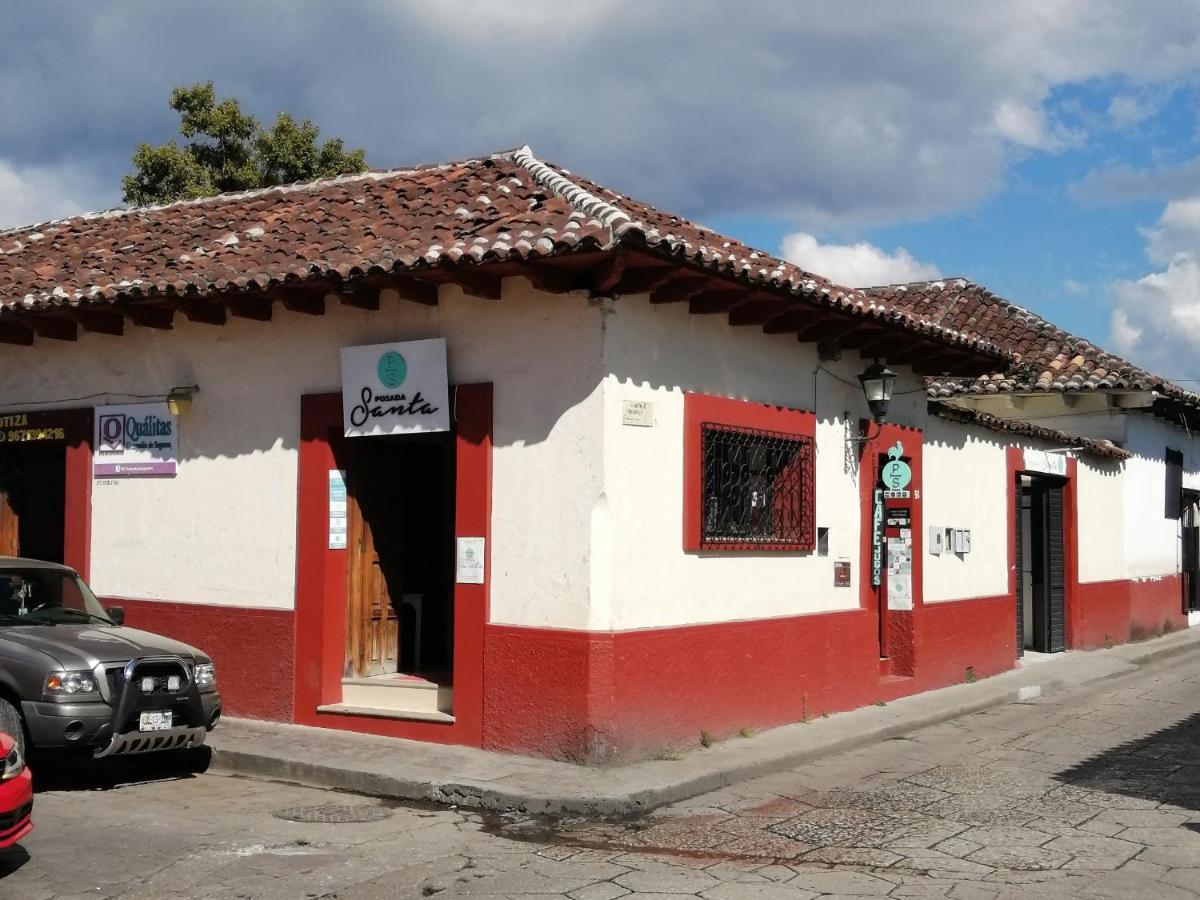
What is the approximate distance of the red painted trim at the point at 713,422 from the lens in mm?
10305

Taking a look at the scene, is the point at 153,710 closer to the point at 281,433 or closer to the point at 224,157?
the point at 281,433

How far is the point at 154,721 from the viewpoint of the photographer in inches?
344

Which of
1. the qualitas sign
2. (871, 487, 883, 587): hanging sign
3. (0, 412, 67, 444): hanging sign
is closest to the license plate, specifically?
the qualitas sign

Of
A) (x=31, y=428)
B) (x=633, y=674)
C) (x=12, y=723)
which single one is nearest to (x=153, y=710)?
(x=12, y=723)

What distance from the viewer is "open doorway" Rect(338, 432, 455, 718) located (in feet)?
36.4

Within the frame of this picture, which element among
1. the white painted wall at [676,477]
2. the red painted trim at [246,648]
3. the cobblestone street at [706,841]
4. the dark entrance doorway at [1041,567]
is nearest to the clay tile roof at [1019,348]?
the dark entrance doorway at [1041,567]

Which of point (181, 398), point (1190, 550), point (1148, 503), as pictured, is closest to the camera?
point (181, 398)

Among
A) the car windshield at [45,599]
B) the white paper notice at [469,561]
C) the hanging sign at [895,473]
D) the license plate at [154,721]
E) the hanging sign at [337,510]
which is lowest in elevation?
the license plate at [154,721]

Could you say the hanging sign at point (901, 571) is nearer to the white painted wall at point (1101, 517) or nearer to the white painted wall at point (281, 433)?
the white painted wall at point (1101, 517)

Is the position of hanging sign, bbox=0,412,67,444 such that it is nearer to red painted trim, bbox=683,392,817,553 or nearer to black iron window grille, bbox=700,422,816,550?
red painted trim, bbox=683,392,817,553

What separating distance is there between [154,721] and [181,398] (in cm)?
401

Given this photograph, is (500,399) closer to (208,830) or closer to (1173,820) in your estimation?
(208,830)

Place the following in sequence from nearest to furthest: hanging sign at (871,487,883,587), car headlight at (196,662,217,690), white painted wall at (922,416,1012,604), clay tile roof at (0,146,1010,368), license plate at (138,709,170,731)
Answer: license plate at (138,709,170,731) < car headlight at (196,662,217,690) < clay tile roof at (0,146,1010,368) < hanging sign at (871,487,883,587) < white painted wall at (922,416,1012,604)

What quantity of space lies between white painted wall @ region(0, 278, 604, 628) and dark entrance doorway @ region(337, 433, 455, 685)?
2.00 ft
